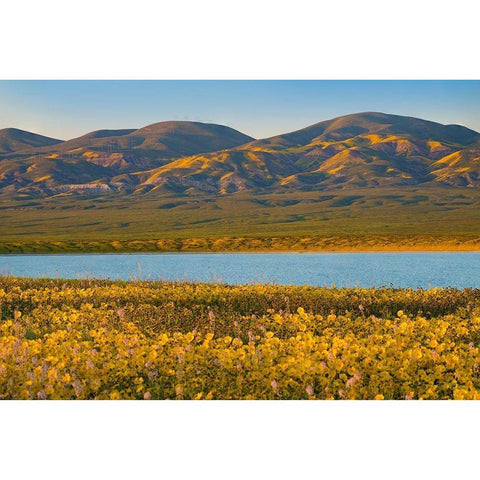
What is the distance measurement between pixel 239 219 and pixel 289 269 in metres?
80.2

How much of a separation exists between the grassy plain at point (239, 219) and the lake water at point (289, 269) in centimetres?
1167

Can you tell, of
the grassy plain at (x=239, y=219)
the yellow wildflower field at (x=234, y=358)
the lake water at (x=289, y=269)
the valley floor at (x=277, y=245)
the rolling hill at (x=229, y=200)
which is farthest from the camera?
the rolling hill at (x=229, y=200)

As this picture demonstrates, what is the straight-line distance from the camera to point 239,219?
107375 mm

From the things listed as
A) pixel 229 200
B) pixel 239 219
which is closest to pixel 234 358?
pixel 239 219

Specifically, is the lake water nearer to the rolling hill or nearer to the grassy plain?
the rolling hill

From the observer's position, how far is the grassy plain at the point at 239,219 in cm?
4759

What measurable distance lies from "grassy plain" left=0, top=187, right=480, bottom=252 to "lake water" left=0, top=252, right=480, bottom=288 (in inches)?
459

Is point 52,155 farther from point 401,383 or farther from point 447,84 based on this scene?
point 401,383

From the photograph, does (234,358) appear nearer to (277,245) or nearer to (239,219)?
(277,245)

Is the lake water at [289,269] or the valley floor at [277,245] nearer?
the lake water at [289,269]

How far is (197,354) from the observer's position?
23.9 ft

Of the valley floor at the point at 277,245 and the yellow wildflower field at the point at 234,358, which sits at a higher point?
the yellow wildflower field at the point at 234,358

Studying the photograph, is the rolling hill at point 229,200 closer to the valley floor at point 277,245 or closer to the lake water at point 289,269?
the valley floor at point 277,245

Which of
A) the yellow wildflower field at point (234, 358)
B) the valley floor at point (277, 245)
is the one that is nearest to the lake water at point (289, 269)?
the valley floor at point (277, 245)
